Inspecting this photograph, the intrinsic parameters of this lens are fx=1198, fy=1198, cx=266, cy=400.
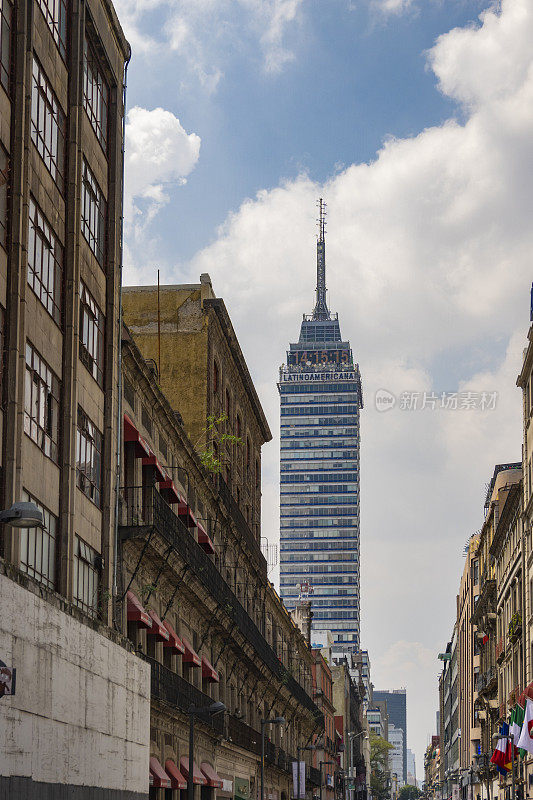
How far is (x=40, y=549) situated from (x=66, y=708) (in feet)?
12.8

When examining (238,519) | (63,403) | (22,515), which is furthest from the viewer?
(238,519)

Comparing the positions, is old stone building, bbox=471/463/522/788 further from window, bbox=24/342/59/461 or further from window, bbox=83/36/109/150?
window, bbox=24/342/59/461

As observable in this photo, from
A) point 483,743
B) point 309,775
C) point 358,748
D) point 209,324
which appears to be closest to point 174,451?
point 209,324

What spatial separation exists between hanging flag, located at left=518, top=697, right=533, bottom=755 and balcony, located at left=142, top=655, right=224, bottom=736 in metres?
13.2

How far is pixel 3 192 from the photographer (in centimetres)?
2408

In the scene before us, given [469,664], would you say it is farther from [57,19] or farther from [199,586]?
[57,19]

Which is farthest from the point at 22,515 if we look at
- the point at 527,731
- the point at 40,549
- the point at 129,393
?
the point at 527,731

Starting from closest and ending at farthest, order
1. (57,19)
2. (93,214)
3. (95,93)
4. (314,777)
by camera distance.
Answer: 1. (57,19)
2. (93,214)
3. (95,93)
4. (314,777)

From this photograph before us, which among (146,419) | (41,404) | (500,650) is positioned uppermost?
(146,419)

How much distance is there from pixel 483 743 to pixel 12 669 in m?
81.6

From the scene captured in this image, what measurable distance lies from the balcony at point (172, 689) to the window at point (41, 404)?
957cm

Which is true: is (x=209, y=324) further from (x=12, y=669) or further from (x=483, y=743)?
(x=483, y=743)

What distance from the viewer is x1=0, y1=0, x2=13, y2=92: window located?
953 inches

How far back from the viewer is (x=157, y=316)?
174ft
